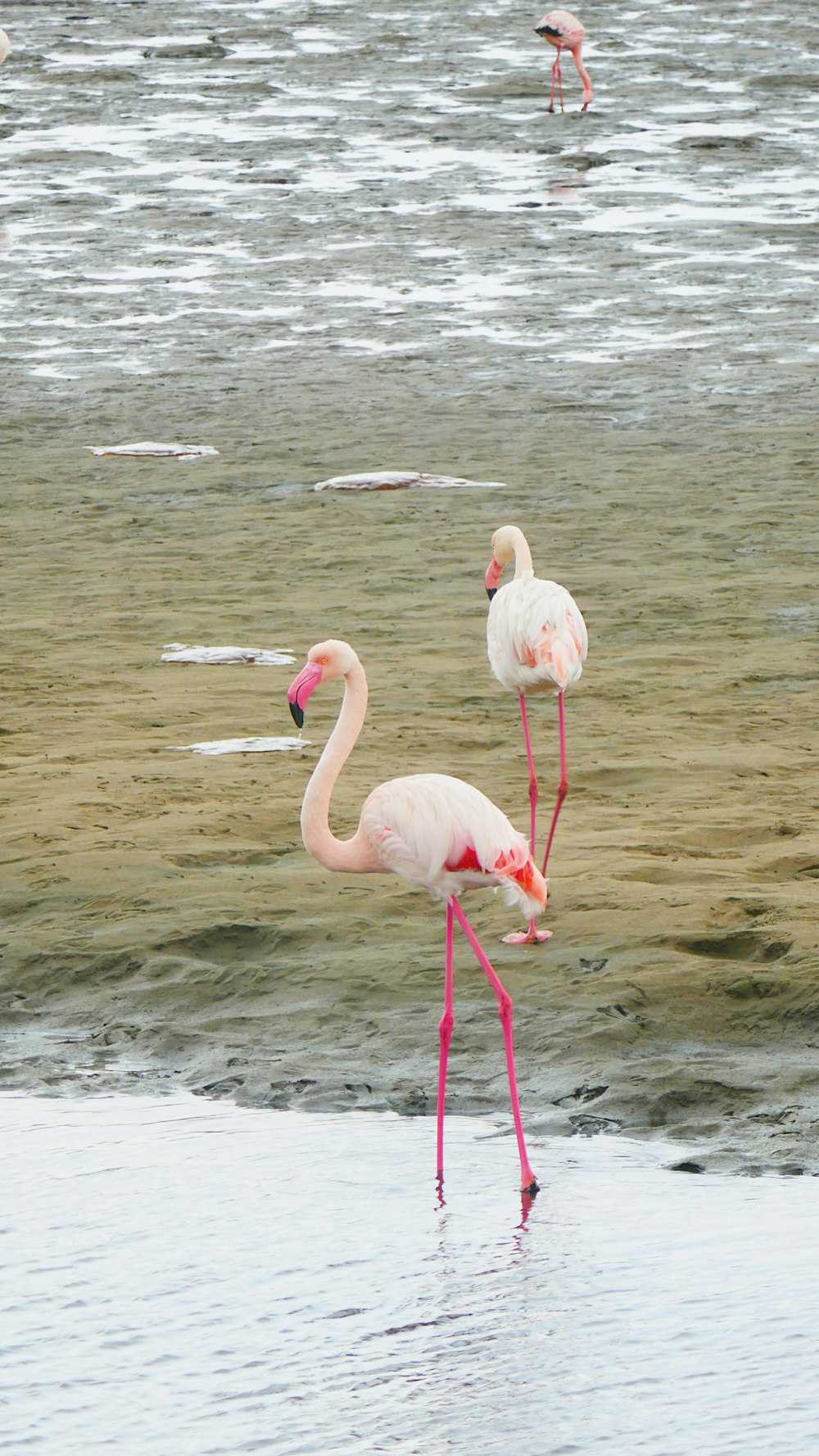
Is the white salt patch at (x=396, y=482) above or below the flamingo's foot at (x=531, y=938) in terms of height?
below

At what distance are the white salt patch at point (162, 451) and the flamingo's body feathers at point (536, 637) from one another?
8.35m

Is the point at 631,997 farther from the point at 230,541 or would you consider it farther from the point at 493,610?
the point at 230,541

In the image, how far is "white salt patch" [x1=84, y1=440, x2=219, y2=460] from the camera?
16.1 m

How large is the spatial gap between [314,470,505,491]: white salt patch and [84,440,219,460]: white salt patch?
1460 mm

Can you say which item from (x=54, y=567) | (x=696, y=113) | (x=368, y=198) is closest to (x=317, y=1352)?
(x=54, y=567)

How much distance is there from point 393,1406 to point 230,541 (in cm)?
963

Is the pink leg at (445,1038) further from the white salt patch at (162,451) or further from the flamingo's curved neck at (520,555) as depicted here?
the white salt patch at (162,451)

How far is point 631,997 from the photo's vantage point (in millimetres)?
6820

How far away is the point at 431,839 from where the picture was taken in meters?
5.86

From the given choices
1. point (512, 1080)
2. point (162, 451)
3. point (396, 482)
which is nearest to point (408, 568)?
point (396, 482)

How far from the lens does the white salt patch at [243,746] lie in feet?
31.5

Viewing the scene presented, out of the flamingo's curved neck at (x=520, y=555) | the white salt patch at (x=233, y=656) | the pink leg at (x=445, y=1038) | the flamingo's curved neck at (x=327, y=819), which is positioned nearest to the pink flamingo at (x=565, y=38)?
the white salt patch at (x=233, y=656)

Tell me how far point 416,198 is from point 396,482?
1116 cm

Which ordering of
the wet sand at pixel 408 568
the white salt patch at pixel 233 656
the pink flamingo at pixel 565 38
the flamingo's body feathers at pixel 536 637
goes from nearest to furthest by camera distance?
the wet sand at pixel 408 568
the flamingo's body feathers at pixel 536 637
the white salt patch at pixel 233 656
the pink flamingo at pixel 565 38
